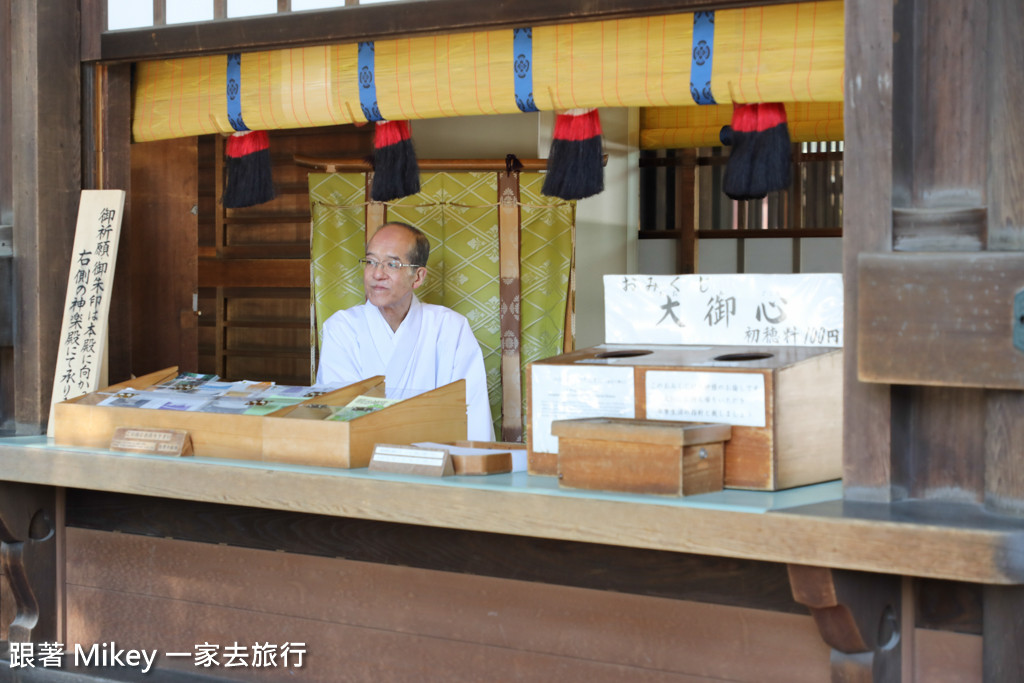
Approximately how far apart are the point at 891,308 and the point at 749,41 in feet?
3.08

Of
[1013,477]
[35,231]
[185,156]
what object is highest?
[185,156]

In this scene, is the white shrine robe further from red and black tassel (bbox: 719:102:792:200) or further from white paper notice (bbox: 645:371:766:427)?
white paper notice (bbox: 645:371:766:427)

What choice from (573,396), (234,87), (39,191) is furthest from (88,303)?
(573,396)

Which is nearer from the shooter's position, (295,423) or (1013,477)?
(1013,477)

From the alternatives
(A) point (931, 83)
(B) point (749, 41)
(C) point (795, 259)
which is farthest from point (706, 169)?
(A) point (931, 83)

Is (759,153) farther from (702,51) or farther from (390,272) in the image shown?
(390,272)

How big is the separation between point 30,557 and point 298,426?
1.36 meters

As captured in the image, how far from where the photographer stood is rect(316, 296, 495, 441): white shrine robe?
4695 mm

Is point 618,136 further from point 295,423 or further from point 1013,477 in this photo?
point 1013,477

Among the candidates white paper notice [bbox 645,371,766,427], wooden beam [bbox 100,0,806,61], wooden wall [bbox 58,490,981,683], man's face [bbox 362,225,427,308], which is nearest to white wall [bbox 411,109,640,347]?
man's face [bbox 362,225,427,308]

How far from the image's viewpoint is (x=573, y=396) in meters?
2.63

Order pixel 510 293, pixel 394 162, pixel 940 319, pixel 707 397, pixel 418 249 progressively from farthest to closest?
pixel 510 293, pixel 418 249, pixel 394 162, pixel 707 397, pixel 940 319

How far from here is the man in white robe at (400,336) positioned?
471 centimetres

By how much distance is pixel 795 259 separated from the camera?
664cm
